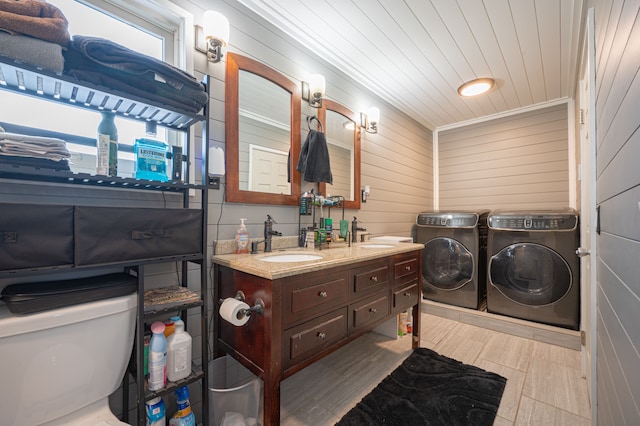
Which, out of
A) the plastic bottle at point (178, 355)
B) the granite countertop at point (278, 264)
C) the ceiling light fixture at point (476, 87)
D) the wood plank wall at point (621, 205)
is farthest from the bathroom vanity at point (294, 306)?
the ceiling light fixture at point (476, 87)

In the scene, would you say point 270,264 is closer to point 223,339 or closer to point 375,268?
point 223,339

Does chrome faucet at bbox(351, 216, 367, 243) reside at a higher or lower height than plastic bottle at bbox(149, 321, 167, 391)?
higher

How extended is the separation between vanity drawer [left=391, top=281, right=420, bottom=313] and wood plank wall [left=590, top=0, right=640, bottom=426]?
101 centimetres

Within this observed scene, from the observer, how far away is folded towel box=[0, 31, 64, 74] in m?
0.73

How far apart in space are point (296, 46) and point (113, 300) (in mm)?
2018

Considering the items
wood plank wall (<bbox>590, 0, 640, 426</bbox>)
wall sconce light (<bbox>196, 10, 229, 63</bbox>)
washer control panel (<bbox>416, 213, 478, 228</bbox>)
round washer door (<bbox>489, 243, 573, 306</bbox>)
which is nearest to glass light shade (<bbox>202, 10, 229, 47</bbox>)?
wall sconce light (<bbox>196, 10, 229, 63</bbox>)

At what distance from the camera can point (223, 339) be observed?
146cm

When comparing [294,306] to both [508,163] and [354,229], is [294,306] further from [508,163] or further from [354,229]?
[508,163]

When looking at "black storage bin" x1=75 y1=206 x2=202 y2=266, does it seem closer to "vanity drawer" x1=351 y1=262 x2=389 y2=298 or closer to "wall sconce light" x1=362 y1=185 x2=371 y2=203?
"vanity drawer" x1=351 y1=262 x2=389 y2=298

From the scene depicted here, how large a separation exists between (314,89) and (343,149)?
607 millimetres

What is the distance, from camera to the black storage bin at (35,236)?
2.45 feet

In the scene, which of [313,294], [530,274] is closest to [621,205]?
[313,294]

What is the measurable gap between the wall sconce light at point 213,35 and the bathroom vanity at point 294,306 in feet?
3.85

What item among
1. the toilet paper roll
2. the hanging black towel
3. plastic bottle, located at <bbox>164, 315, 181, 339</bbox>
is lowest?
plastic bottle, located at <bbox>164, 315, 181, 339</bbox>
